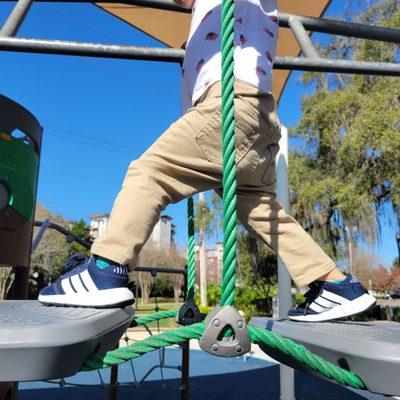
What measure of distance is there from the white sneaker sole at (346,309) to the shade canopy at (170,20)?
4.98ft

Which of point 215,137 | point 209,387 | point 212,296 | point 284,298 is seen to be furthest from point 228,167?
point 212,296

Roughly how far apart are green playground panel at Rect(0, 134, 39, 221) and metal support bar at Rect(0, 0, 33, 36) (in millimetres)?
360

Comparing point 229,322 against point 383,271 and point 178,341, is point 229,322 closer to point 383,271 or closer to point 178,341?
point 178,341

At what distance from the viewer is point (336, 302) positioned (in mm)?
925

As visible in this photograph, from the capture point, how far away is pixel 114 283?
30.8 inches

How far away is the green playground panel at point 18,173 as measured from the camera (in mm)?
1467

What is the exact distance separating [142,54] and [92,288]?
875 millimetres

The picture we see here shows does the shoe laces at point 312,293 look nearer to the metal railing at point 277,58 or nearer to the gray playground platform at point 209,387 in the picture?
the metal railing at point 277,58

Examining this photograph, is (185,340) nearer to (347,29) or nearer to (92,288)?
(92,288)

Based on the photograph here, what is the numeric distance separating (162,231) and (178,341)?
4268cm

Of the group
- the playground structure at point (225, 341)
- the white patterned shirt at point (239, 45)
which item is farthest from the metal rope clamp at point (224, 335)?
the white patterned shirt at point (239, 45)

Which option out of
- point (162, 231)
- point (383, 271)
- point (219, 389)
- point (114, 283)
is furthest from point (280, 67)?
point (162, 231)

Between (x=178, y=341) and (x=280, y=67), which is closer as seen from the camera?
(x=178, y=341)

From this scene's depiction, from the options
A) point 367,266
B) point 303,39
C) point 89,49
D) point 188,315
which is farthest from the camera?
point 367,266
